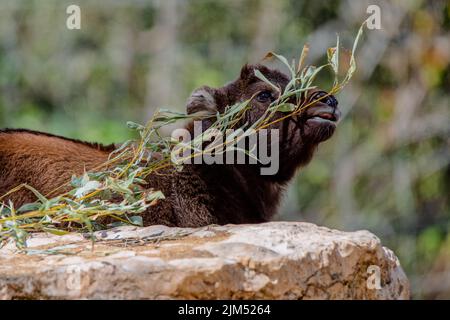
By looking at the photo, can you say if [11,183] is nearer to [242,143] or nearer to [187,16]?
[242,143]

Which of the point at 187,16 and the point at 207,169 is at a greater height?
Result: the point at 187,16

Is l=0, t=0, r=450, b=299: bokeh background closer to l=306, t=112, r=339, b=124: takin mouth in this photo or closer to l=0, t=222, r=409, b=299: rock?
l=306, t=112, r=339, b=124: takin mouth

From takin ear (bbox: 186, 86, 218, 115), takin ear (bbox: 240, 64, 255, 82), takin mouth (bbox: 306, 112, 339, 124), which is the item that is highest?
takin ear (bbox: 240, 64, 255, 82)

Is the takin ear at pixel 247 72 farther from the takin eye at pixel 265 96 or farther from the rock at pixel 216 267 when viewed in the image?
the rock at pixel 216 267

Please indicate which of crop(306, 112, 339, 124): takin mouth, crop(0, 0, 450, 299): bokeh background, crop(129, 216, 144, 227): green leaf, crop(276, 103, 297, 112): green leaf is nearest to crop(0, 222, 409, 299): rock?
crop(129, 216, 144, 227): green leaf

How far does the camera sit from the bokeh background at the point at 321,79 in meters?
11.7

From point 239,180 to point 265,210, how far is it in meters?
0.37

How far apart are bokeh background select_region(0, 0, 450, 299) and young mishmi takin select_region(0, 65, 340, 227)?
5769 mm

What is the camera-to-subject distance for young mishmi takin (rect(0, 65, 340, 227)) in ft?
17.1

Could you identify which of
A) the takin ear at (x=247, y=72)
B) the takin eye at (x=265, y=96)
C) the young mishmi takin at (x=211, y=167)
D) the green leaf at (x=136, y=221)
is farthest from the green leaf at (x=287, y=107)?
the green leaf at (x=136, y=221)

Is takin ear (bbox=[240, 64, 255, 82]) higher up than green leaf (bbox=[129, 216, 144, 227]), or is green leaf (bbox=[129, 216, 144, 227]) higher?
takin ear (bbox=[240, 64, 255, 82])

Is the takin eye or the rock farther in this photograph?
the takin eye

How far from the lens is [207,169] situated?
5676mm

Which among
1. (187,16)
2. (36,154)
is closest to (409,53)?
(187,16)
